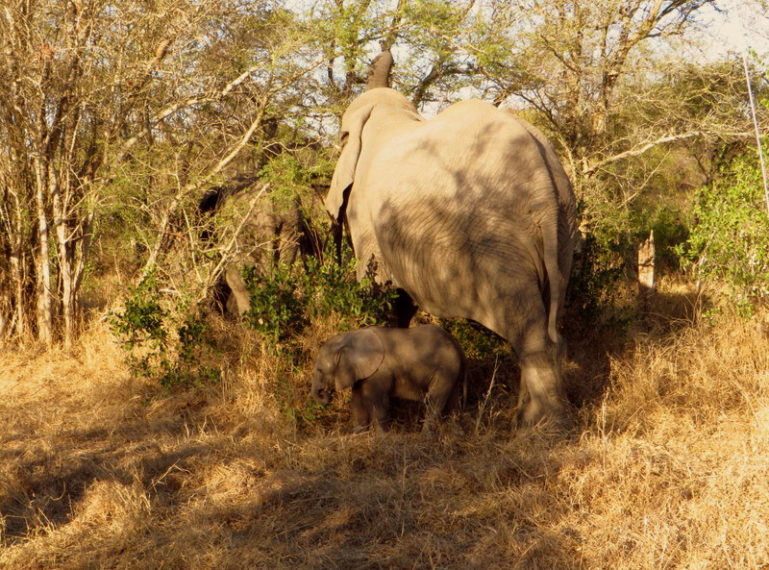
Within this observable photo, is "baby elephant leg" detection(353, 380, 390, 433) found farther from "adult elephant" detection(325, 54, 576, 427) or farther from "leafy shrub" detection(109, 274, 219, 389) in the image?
"leafy shrub" detection(109, 274, 219, 389)

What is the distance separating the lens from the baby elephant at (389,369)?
15.3 ft

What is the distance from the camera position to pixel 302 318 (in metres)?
5.58

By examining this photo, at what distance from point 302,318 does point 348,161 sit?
126cm

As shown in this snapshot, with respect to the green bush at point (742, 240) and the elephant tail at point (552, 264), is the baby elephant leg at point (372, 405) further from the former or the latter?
the green bush at point (742, 240)

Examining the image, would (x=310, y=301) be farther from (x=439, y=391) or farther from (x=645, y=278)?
(x=645, y=278)

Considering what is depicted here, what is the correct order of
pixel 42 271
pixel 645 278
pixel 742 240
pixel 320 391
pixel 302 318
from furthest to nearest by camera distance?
pixel 645 278 → pixel 42 271 → pixel 742 240 → pixel 302 318 → pixel 320 391

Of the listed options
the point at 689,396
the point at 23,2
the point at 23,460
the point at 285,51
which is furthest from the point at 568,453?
the point at 23,2

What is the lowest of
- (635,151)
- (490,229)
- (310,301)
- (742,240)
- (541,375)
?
(541,375)

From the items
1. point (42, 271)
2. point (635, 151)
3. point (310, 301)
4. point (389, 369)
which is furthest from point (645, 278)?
point (42, 271)

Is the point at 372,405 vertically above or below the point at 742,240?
below

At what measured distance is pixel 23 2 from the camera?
6.25 meters

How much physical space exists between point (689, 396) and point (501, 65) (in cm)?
481

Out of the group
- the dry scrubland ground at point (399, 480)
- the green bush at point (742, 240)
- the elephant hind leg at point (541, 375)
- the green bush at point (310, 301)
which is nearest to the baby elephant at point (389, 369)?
the dry scrubland ground at point (399, 480)

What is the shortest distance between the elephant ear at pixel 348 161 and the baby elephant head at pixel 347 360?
151cm
